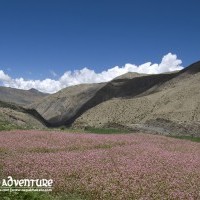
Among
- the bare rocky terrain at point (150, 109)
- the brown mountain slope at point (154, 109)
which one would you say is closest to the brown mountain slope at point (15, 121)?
the bare rocky terrain at point (150, 109)

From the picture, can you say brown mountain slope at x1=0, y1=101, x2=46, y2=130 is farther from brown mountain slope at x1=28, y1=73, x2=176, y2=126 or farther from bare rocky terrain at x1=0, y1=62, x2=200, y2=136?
brown mountain slope at x1=28, y1=73, x2=176, y2=126

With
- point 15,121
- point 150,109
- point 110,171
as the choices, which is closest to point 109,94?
point 150,109

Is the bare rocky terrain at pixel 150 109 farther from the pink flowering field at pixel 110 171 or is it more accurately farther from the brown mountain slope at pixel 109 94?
the pink flowering field at pixel 110 171

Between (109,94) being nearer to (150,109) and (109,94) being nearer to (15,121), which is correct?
(150,109)

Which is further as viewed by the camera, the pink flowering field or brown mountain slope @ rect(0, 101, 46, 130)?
brown mountain slope @ rect(0, 101, 46, 130)

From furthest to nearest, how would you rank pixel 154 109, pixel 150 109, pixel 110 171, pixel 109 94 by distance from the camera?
1. pixel 109 94
2. pixel 150 109
3. pixel 154 109
4. pixel 110 171

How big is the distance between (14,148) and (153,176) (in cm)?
1011

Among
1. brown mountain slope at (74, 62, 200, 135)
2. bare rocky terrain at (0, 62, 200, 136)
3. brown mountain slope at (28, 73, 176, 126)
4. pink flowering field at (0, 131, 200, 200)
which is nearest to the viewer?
pink flowering field at (0, 131, 200, 200)

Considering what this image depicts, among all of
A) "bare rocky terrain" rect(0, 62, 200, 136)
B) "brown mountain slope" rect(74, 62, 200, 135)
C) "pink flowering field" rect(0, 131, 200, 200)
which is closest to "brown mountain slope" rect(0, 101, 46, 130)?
"bare rocky terrain" rect(0, 62, 200, 136)

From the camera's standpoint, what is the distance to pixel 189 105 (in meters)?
99.6

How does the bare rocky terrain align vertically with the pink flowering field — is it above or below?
above

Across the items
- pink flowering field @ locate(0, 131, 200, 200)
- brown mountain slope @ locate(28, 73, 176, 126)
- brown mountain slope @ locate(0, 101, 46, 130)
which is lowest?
pink flowering field @ locate(0, 131, 200, 200)

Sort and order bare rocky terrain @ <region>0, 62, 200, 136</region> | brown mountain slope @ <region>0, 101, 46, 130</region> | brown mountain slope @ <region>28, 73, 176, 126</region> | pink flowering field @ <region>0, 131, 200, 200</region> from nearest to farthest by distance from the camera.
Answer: pink flowering field @ <region>0, 131, 200, 200</region>, brown mountain slope @ <region>0, 101, 46, 130</region>, bare rocky terrain @ <region>0, 62, 200, 136</region>, brown mountain slope @ <region>28, 73, 176, 126</region>

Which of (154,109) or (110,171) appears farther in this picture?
(154,109)
